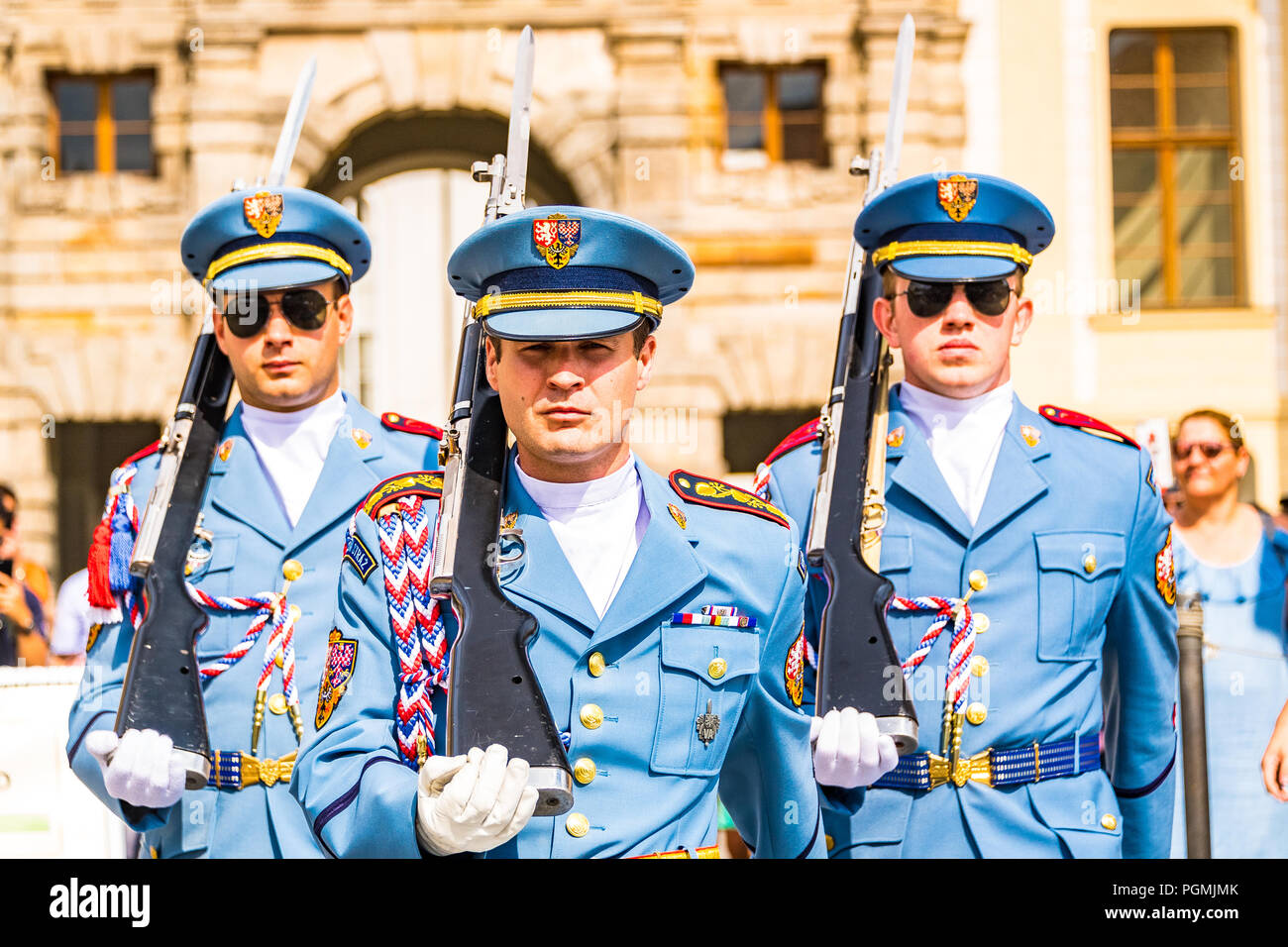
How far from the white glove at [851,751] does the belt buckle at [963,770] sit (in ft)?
1.01

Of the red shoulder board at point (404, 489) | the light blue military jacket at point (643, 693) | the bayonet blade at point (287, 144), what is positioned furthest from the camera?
the bayonet blade at point (287, 144)

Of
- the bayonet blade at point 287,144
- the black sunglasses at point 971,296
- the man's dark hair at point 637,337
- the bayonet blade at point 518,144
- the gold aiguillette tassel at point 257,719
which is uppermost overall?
the bayonet blade at point 287,144

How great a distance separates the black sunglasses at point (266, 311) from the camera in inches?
169

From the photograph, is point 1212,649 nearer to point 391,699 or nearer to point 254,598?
Result: point 254,598

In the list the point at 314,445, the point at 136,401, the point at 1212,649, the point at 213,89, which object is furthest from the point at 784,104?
the point at 314,445

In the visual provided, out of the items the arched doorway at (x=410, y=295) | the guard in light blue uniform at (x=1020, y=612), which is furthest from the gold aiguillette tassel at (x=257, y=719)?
the arched doorway at (x=410, y=295)

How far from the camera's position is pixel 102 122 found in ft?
43.6

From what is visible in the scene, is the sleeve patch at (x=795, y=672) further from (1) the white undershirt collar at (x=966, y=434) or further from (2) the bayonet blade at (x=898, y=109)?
(2) the bayonet blade at (x=898, y=109)

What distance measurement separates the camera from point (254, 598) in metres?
4.10

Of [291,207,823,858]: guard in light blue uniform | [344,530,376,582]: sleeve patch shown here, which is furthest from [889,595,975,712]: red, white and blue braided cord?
[344,530,376,582]: sleeve patch

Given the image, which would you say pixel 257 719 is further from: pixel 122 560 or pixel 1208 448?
pixel 1208 448

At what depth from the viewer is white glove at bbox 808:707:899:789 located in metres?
3.31
